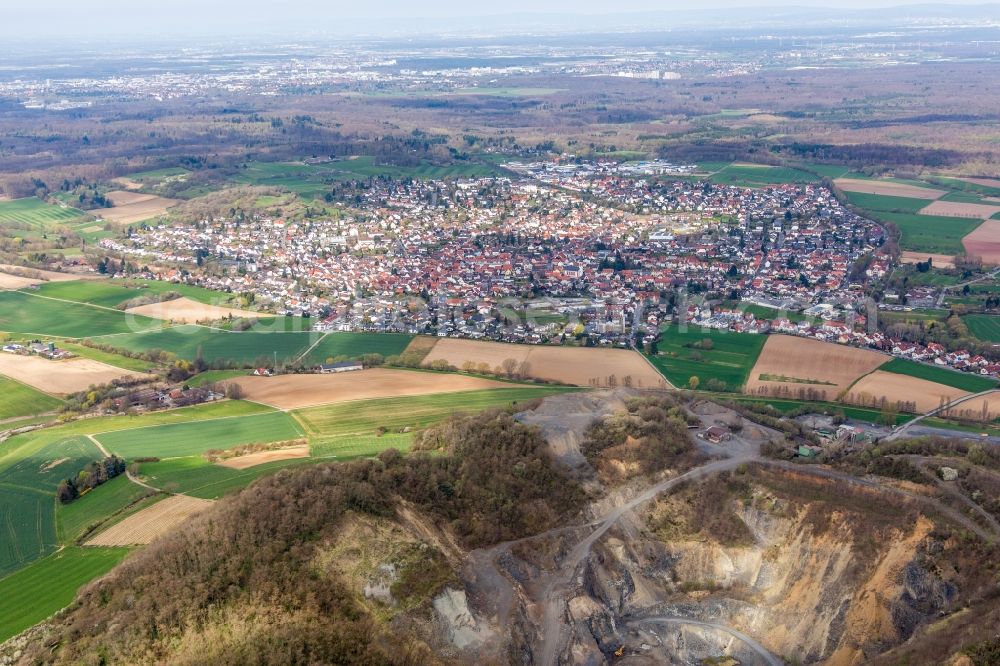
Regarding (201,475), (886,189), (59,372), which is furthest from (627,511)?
(886,189)

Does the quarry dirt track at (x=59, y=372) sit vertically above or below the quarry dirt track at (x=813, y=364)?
above

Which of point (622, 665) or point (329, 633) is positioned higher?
point (329, 633)

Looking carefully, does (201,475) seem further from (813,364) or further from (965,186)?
(965,186)

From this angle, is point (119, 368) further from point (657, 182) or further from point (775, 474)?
point (657, 182)

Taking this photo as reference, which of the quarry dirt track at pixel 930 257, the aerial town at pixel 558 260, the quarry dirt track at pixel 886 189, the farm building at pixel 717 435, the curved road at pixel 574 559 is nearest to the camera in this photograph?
the curved road at pixel 574 559

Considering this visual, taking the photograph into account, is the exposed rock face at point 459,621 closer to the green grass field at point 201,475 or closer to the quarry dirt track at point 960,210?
the green grass field at point 201,475

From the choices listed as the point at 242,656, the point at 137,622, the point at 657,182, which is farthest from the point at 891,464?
the point at 657,182

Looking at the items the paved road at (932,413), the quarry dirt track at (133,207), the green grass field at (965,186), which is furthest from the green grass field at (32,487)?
the green grass field at (965,186)

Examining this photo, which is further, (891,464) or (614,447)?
(614,447)
